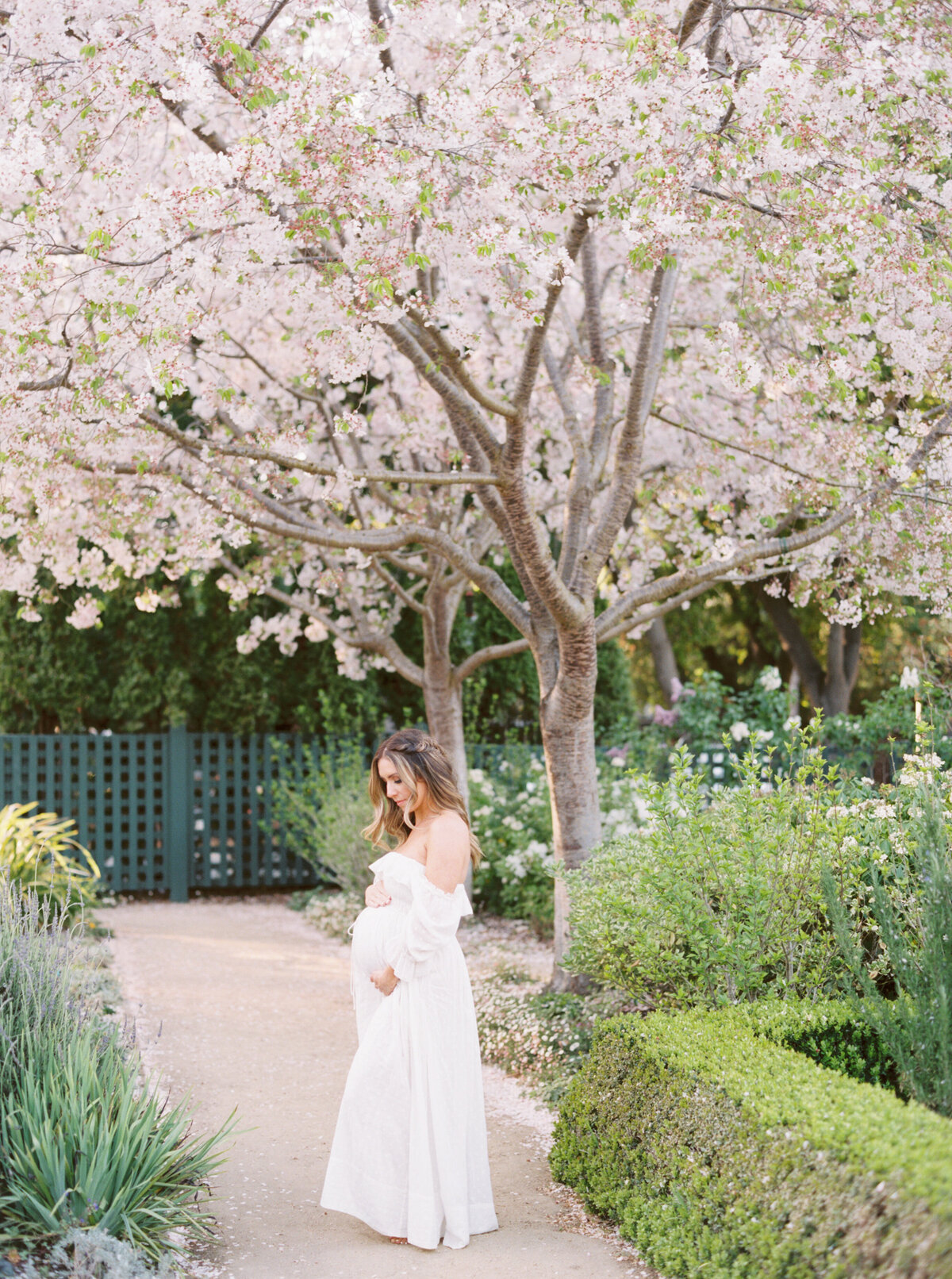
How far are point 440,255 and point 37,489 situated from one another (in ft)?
8.08

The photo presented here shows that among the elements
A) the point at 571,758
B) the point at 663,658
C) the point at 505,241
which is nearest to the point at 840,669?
the point at 663,658

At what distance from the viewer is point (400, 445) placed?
853cm

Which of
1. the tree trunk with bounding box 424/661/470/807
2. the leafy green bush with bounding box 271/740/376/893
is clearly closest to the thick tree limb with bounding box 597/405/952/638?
the tree trunk with bounding box 424/661/470/807

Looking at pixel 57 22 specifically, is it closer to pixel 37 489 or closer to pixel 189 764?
pixel 37 489

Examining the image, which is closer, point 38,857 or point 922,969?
point 922,969

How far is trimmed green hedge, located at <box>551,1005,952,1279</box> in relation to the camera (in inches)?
96.9

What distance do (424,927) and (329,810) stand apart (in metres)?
5.77

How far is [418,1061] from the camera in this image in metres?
3.53

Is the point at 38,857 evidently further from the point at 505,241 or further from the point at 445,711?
the point at 505,241

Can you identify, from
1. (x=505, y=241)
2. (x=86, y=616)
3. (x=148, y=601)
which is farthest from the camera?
(x=86, y=616)

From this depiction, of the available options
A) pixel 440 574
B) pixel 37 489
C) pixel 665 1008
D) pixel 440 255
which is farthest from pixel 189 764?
pixel 665 1008

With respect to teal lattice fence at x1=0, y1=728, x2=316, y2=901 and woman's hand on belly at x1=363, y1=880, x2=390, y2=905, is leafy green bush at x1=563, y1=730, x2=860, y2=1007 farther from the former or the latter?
teal lattice fence at x1=0, y1=728, x2=316, y2=901

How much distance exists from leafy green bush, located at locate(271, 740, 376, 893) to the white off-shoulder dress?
5015mm

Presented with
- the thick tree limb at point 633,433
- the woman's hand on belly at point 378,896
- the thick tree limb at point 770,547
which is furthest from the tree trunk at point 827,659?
the woman's hand on belly at point 378,896
